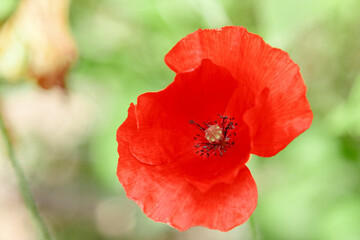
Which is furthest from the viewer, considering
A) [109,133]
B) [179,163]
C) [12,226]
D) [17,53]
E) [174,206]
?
[12,226]

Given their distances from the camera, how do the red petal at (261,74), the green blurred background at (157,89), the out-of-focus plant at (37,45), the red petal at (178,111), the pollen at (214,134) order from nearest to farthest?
the red petal at (261,74), the red petal at (178,111), the pollen at (214,134), the out-of-focus plant at (37,45), the green blurred background at (157,89)

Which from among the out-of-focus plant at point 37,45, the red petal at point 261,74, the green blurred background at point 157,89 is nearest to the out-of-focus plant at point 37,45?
the out-of-focus plant at point 37,45

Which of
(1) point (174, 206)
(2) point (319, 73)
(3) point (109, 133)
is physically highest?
(2) point (319, 73)

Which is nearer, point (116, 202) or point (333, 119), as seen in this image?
point (333, 119)

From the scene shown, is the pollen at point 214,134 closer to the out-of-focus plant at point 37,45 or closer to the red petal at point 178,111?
the red petal at point 178,111

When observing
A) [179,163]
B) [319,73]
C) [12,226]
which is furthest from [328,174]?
[12,226]

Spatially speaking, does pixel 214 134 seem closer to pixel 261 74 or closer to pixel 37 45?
pixel 261 74

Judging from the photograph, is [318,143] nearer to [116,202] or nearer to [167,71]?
[167,71]

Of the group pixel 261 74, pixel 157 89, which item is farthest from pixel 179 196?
pixel 157 89
